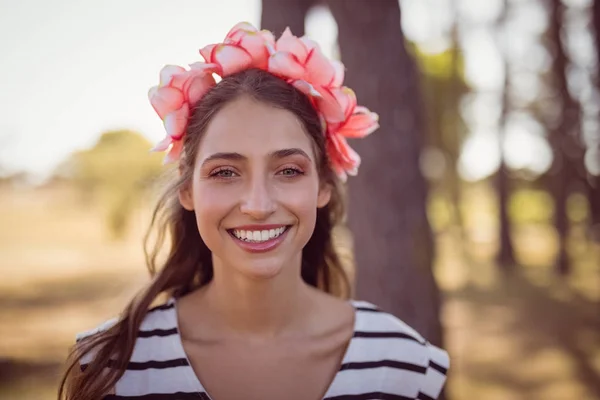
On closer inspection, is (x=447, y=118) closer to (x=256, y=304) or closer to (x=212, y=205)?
(x=256, y=304)

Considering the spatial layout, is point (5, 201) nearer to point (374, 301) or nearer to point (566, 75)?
point (374, 301)

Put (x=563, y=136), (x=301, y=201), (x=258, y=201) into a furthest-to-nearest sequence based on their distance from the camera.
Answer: (x=563, y=136) < (x=301, y=201) < (x=258, y=201)

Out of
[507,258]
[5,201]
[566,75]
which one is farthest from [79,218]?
[566,75]

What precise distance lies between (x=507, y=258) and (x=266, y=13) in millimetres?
14362

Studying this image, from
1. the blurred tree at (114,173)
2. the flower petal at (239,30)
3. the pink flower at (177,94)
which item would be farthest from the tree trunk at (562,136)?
the pink flower at (177,94)

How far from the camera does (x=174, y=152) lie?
225 centimetres

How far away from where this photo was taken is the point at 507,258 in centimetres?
1598

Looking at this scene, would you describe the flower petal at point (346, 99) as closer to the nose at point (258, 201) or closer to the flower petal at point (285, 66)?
the flower petal at point (285, 66)

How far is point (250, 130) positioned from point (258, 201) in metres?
0.28

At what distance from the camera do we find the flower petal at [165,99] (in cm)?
212

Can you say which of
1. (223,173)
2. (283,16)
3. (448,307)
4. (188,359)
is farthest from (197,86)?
(448,307)

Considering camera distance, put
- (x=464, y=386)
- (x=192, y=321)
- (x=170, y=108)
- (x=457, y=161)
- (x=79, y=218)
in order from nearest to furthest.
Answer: (x=170, y=108), (x=192, y=321), (x=464, y=386), (x=79, y=218), (x=457, y=161)

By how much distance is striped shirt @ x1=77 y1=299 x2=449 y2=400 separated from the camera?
2.11 m

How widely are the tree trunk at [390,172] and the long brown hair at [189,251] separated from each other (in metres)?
0.87
